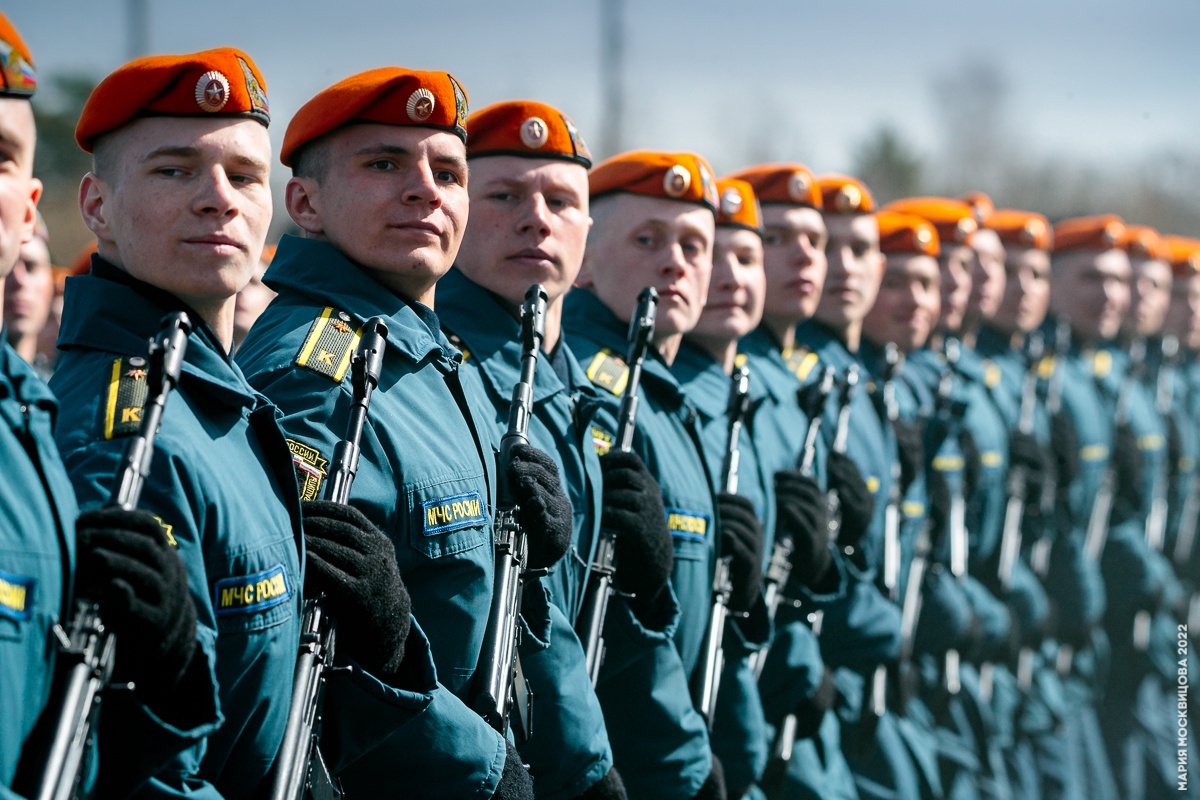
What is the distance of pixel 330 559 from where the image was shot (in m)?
3.05

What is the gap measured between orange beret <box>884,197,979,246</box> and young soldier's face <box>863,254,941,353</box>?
683 mm

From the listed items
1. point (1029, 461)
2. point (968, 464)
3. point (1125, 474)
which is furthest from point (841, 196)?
point (1125, 474)

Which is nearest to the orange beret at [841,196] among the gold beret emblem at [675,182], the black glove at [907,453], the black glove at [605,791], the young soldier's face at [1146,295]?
the black glove at [907,453]

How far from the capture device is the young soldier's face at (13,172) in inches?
97.9

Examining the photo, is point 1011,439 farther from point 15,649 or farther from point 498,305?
point 15,649

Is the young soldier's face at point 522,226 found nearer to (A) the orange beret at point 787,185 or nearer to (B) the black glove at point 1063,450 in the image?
(A) the orange beret at point 787,185

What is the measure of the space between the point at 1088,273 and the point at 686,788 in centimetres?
666

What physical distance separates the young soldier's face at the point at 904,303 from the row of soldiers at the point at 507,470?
0.06 ft

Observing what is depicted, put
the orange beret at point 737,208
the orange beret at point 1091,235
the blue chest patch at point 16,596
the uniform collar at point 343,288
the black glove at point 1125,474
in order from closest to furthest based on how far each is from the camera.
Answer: the blue chest patch at point 16,596 → the uniform collar at point 343,288 → the orange beret at point 737,208 → the black glove at point 1125,474 → the orange beret at point 1091,235

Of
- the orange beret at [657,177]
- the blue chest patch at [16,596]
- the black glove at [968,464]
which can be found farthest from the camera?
the black glove at [968,464]

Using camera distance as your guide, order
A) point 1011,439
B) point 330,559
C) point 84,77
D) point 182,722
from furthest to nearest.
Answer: point 84,77
point 1011,439
point 330,559
point 182,722

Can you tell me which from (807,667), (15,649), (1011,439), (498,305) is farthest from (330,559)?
(1011,439)

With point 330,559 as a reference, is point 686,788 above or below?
below

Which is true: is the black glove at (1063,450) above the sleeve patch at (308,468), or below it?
below
